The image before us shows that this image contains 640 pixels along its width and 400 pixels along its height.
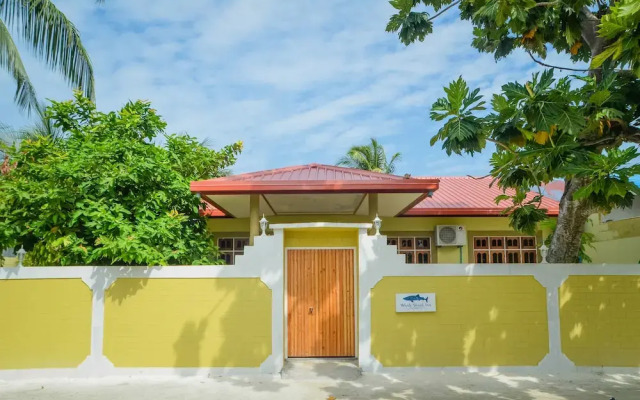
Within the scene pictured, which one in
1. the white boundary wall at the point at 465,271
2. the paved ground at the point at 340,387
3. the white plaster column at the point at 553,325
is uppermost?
the white boundary wall at the point at 465,271

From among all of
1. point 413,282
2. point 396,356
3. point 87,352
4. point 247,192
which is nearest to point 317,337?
point 396,356

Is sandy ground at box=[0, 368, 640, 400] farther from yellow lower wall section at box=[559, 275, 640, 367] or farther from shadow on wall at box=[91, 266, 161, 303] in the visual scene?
shadow on wall at box=[91, 266, 161, 303]

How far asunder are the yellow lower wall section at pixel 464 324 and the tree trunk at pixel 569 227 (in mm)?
744

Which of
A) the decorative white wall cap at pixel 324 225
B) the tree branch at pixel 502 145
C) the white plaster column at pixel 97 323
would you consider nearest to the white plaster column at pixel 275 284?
the decorative white wall cap at pixel 324 225

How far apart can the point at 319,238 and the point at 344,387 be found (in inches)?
101

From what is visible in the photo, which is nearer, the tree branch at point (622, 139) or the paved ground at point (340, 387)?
the tree branch at point (622, 139)

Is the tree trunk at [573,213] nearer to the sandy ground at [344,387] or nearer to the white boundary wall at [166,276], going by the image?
the sandy ground at [344,387]

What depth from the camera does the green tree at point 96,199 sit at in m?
7.88

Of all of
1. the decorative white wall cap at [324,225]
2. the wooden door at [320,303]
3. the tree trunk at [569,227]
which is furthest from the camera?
the wooden door at [320,303]

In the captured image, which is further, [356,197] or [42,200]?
[356,197]

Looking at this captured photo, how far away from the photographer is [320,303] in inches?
340

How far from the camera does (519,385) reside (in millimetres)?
7359

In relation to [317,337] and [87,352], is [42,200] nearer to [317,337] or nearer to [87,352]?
[87,352]

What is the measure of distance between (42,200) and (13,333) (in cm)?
220
